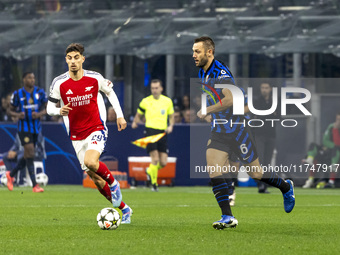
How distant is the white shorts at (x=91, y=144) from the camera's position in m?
9.30

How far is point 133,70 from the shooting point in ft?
74.4

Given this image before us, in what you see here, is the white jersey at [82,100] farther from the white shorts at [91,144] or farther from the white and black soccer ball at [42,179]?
the white and black soccer ball at [42,179]

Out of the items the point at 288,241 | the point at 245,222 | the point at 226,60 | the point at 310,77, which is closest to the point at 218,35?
the point at 226,60

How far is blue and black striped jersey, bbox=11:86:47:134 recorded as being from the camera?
664 inches

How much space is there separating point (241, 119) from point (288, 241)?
211 cm

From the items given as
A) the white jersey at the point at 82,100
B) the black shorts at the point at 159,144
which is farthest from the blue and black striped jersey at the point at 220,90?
the black shorts at the point at 159,144

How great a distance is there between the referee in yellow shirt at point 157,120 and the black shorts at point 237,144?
870cm

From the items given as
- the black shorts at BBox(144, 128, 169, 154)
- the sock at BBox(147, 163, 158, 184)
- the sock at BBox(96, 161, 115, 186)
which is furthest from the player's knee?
the black shorts at BBox(144, 128, 169, 154)

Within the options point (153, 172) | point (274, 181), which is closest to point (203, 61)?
point (274, 181)

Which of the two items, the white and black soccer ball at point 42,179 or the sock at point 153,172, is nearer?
the sock at point 153,172

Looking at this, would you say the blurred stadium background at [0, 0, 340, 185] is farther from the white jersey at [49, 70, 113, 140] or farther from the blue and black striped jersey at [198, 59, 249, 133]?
the blue and black striped jersey at [198, 59, 249, 133]

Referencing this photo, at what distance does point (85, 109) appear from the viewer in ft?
31.1

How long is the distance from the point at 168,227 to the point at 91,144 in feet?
3.87

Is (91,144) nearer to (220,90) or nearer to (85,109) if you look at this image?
(85,109)
